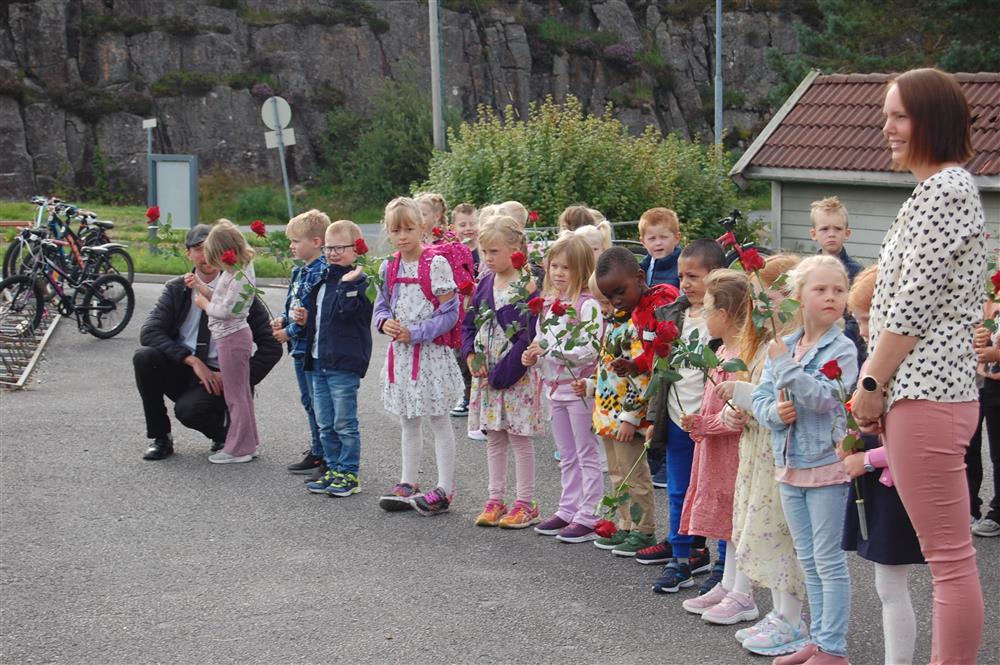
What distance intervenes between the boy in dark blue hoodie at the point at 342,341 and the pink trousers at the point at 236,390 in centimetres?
101

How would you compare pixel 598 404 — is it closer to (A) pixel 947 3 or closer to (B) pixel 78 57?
(A) pixel 947 3

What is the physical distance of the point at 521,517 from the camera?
24.1 ft

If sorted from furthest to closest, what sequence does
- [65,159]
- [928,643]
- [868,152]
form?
[65,159]
[868,152]
[928,643]

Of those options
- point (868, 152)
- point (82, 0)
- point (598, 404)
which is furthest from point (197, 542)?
point (82, 0)

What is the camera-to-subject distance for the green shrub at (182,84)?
44.3 meters

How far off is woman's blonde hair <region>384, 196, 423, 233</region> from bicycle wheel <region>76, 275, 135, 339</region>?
7.82 metres

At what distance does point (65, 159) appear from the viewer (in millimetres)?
41969

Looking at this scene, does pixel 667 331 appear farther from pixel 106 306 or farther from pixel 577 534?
pixel 106 306

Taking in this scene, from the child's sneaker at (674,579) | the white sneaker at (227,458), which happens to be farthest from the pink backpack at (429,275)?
the child's sneaker at (674,579)

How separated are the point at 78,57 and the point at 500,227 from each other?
40001 millimetres

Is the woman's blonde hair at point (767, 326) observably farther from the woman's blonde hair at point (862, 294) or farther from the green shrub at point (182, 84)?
the green shrub at point (182, 84)

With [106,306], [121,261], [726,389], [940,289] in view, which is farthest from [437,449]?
[121,261]

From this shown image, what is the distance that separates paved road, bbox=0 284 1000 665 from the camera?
17.9 ft

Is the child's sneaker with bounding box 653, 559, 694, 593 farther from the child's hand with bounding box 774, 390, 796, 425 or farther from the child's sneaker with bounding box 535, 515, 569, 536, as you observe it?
the child's hand with bounding box 774, 390, 796, 425
